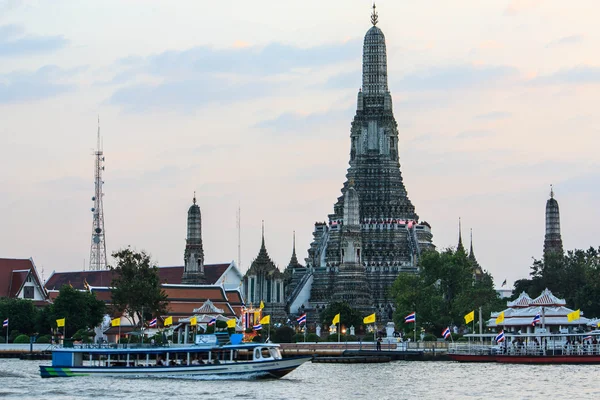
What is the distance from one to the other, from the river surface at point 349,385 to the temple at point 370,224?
221ft

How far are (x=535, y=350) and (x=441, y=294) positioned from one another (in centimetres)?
2813

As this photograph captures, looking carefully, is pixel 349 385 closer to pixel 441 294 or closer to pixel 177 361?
pixel 177 361

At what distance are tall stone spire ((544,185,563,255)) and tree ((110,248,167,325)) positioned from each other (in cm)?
5987

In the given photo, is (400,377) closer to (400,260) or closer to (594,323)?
(594,323)

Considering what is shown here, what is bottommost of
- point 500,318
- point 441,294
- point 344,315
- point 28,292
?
point 500,318

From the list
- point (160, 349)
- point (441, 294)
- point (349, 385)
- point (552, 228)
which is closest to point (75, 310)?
point (441, 294)

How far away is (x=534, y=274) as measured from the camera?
495 feet

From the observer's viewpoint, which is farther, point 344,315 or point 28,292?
point 28,292

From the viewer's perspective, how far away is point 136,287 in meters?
127

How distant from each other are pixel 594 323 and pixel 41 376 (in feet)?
148

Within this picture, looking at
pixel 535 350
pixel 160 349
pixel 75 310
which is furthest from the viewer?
pixel 75 310

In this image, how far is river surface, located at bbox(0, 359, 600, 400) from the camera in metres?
75.6

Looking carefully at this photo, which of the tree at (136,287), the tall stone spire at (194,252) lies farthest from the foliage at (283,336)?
the tall stone spire at (194,252)

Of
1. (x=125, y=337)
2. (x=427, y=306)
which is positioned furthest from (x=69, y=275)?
(x=427, y=306)
